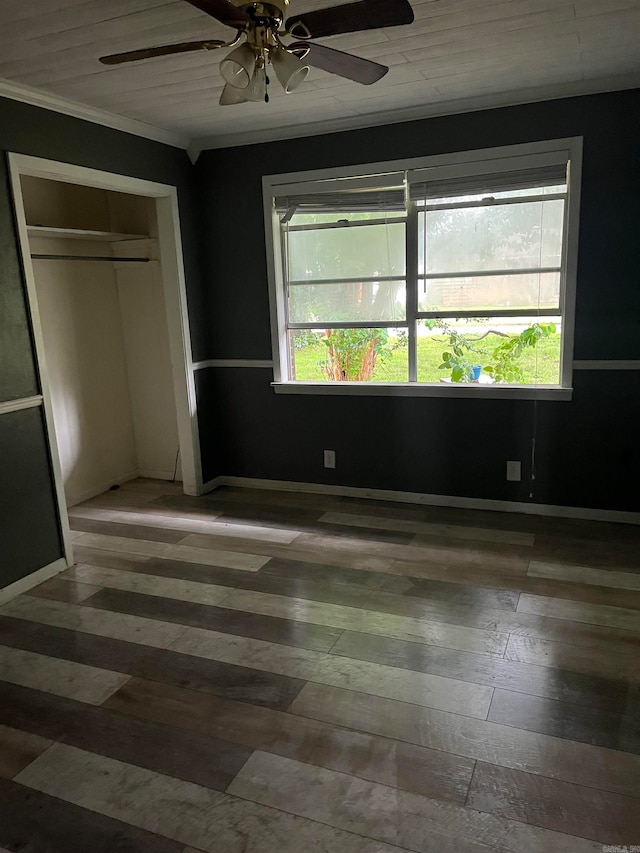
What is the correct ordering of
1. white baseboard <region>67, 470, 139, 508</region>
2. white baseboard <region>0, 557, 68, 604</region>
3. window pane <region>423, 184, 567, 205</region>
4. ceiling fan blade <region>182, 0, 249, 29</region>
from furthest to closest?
white baseboard <region>67, 470, 139, 508</region>
window pane <region>423, 184, 567, 205</region>
white baseboard <region>0, 557, 68, 604</region>
ceiling fan blade <region>182, 0, 249, 29</region>

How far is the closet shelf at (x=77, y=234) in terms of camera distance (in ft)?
13.1

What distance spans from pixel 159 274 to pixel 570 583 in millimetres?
3623

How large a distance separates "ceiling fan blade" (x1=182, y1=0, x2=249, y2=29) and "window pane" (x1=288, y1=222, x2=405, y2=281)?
2.23 meters

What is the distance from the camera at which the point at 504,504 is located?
13.2 feet

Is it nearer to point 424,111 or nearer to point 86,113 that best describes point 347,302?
point 424,111

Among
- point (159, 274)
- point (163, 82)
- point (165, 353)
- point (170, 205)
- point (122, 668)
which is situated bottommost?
point (122, 668)

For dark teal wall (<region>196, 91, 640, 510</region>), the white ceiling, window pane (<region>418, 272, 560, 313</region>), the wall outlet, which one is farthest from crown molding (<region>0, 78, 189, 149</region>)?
the wall outlet

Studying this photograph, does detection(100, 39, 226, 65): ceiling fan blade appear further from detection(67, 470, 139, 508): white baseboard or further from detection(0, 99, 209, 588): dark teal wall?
detection(67, 470, 139, 508): white baseboard

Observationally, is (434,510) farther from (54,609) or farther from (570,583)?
(54,609)

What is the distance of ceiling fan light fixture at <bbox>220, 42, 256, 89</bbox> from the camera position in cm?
195

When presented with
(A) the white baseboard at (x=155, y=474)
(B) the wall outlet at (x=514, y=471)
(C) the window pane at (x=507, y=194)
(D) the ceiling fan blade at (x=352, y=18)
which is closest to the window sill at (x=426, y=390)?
(B) the wall outlet at (x=514, y=471)

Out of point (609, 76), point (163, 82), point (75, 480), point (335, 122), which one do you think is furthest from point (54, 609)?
point (609, 76)

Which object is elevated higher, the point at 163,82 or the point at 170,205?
the point at 163,82

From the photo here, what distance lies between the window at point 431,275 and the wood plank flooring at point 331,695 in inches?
44.2
